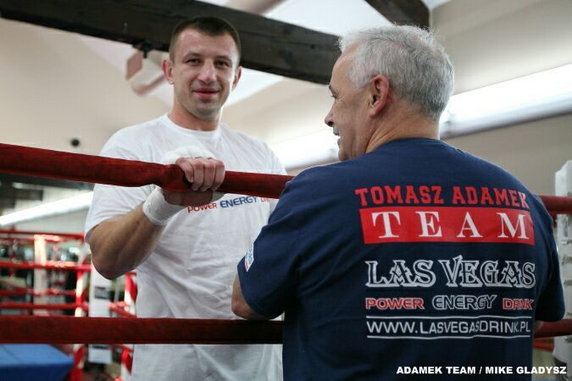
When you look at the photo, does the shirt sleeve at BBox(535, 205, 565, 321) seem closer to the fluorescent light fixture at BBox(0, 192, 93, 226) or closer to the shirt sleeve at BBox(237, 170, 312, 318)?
the shirt sleeve at BBox(237, 170, 312, 318)

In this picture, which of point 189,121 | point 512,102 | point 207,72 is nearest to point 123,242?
point 189,121

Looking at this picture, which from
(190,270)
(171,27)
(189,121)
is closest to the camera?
(190,270)

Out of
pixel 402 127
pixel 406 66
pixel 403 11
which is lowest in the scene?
pixel 402 127

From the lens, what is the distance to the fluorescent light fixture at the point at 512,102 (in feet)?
10.5

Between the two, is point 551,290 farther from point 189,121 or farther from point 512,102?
point 512,102

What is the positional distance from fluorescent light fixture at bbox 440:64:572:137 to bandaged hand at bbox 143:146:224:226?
2718 millimetres

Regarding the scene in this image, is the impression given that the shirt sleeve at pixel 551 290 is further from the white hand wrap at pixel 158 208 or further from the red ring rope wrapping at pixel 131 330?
the white hand wrap at pixel 158 208

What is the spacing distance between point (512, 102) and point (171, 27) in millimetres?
2325

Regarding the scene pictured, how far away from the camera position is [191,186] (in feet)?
3.45

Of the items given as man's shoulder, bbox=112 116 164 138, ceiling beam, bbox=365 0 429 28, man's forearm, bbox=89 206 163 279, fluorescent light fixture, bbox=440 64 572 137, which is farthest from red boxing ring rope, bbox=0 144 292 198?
ceiling beam, bbox=365 0 429 28

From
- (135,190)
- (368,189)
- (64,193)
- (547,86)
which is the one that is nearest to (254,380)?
(135,190)

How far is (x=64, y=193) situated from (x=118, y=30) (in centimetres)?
685

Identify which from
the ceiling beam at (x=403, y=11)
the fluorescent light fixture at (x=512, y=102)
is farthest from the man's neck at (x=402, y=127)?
the ceiling beam at (x=403, y=11)

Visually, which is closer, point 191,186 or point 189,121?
point 191,186
